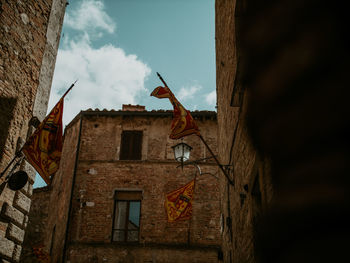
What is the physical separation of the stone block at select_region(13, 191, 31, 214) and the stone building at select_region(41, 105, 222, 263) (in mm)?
9178

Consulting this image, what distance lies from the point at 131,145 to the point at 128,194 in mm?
2458

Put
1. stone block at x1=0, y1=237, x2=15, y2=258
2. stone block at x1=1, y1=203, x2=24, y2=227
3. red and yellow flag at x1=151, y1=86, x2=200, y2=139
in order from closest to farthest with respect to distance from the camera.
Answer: stone block at x1=0, y1=237, x2=15, y2=258, stone block at x1=1, y1=203, x2=24, y2=227, red and yellow flag at x1=151, y1=86, x2=200, y2=139

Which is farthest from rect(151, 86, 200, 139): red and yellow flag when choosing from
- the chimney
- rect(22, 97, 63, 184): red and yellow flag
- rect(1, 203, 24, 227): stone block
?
the chimney

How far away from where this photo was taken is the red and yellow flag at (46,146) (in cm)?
677

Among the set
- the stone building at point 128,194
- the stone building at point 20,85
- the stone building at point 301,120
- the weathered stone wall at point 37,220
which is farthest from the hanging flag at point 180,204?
the weathered stone wall at point 37,220

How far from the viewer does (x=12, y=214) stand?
6.91m

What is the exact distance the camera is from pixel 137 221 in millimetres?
16578

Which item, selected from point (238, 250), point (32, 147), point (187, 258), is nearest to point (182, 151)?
point (238, 250)

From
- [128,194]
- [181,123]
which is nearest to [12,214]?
[181,123]

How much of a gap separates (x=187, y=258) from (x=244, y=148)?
1091cm

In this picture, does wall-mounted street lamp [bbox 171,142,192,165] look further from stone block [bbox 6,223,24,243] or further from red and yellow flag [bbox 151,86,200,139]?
stone block [bbox 6,223,24,243]

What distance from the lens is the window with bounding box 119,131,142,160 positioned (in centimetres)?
1800

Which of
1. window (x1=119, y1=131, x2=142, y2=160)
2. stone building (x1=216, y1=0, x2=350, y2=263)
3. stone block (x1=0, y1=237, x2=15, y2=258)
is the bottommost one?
stone building (x1=216, y1=0, x2=350, y2=263)

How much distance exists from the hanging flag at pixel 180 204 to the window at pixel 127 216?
6406 mm
